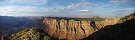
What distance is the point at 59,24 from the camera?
581ft

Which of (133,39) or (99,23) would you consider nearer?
(133,39)

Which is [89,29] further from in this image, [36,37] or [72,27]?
[36,37]

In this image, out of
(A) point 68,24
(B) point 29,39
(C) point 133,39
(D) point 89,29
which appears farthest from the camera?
(A) point 68,24

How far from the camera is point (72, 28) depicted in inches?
6801

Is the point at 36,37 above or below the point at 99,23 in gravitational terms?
above

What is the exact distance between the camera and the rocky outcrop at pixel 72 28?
533ft

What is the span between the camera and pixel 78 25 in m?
172

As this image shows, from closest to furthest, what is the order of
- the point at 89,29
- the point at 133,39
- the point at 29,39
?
the point at 29,39 < the point at 133,39 < the point at 89,29

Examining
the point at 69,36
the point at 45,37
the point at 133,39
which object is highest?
the point at 45,37

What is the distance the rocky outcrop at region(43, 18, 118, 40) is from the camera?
162375 millimetres

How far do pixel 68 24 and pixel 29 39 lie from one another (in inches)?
5978

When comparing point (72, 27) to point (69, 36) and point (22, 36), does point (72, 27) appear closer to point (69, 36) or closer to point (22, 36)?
point (69, 36)

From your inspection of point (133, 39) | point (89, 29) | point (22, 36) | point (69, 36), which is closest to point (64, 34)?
point (69, 36)

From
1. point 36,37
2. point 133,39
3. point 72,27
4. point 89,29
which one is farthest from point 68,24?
point 36,37
